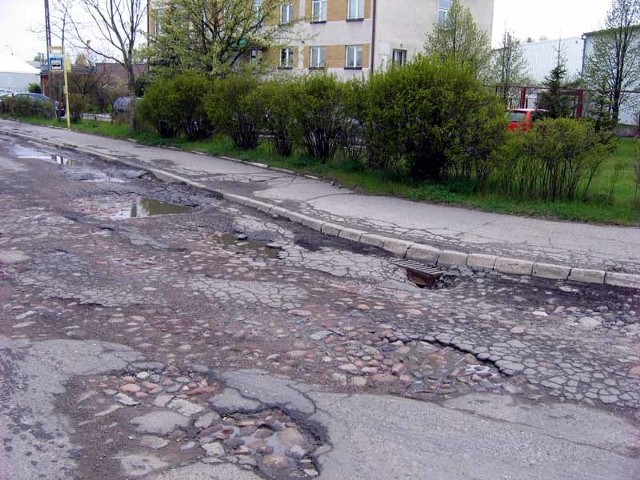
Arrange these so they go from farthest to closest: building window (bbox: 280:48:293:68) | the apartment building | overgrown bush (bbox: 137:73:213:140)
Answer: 1. building window (bbox: 280:48:293:68)
2. the apartment building
3. overgrown bush (bbox: 137:73:213:140)

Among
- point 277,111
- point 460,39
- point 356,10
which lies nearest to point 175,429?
point 277,111

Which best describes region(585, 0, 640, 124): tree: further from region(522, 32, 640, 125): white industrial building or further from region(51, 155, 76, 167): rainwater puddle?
region(51, 155, 76, 167): rainwater puddle

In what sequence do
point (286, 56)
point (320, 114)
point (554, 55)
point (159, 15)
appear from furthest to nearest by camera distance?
1. point (554, 55)
2. point (286, 56)
3. point (159, 15)
4. point (320, 114)

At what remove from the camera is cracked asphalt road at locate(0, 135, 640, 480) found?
11.5 feet

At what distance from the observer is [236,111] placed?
16.7 m

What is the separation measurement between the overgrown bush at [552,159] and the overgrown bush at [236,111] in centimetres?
736

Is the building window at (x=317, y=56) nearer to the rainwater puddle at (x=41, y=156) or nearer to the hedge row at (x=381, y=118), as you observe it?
the hedge row at (x=381, y=118)

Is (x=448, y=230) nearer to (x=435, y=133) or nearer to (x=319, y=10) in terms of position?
(x=435, y=133)

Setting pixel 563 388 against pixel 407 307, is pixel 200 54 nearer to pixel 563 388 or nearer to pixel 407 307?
pixel 407 307

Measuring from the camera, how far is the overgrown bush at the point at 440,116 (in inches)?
429

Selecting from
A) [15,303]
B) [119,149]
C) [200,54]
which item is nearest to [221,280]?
[15,303]

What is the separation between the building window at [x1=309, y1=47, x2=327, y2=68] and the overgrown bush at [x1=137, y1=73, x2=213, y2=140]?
18872mm

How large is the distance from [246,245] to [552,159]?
5434 mm

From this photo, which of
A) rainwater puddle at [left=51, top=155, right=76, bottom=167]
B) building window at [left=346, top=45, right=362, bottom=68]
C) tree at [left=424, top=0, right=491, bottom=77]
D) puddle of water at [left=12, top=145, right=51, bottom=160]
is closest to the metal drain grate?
rainwater puddle at [left=51, top=155, right=76, bottom=167]
